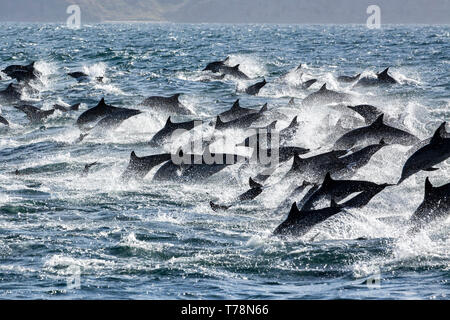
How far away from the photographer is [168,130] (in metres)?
22.8

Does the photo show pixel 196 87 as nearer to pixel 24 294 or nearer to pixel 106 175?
pixel 106 175

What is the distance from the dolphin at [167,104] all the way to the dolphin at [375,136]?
1039 cm

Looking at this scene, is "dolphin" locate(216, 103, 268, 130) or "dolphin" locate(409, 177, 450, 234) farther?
"dolphin" locate(216, 103, 268, 130)

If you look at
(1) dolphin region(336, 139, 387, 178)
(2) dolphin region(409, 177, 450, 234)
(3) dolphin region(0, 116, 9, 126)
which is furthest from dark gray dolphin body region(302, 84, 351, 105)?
(2) dolphin region(409, 177, 450, 234)

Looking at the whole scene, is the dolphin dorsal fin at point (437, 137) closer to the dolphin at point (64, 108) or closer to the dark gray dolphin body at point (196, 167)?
the dark gray dolphin body at point (196, 167)

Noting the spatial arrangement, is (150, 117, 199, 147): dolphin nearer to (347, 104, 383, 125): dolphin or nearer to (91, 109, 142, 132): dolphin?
(91, 109, 142, 132): dolphin

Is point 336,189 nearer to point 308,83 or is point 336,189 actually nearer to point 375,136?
point 375,136

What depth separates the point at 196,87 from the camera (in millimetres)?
36812

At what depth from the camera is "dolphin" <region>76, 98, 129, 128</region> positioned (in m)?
24.8

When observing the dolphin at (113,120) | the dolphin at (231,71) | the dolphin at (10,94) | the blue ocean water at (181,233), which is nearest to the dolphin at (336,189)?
the blue ocean water at (181,233)

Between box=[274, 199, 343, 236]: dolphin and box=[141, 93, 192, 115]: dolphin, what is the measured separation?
595 inches

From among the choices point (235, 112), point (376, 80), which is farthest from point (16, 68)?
point (235, 112)
